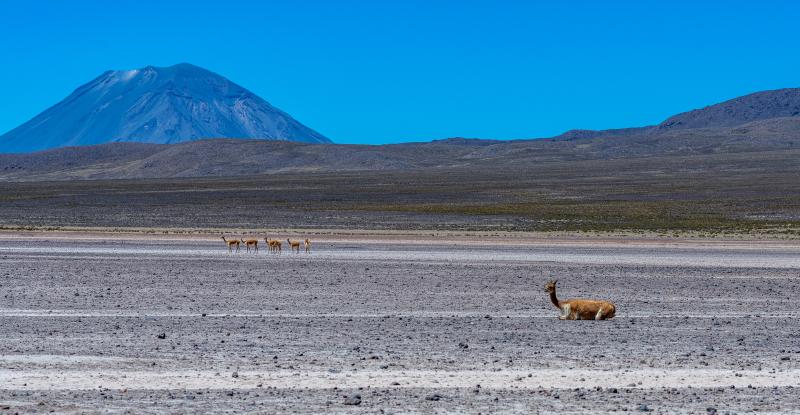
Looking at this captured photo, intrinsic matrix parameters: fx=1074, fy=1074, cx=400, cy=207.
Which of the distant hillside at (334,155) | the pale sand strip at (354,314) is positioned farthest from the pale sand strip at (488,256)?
the distant hillside at (334,155)

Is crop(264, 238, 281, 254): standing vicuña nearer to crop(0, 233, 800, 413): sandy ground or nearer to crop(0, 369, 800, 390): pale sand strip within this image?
crop(0, 233, 800, 413): sandy ground

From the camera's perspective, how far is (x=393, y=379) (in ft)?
30.0

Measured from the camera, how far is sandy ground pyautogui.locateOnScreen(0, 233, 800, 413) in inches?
332

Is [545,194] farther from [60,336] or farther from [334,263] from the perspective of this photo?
[60,336]

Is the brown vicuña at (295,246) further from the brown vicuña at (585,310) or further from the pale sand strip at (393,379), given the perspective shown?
the pale sand strip at (393,379)

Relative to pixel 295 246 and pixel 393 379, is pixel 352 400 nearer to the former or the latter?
pixel 393 379

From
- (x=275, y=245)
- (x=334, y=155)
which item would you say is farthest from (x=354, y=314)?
(x=334, y=155)

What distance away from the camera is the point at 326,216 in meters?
45.4

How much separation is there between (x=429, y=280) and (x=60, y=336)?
843 centimetres

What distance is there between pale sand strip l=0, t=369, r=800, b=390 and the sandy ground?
26 millimetres

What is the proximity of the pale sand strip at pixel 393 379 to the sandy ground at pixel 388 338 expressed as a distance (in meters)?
0.03

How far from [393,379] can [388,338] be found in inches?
93.3

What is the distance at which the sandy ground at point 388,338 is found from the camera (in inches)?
332

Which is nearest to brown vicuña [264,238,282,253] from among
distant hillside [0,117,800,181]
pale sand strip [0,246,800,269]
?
pale sand strip [0,246,800,269]
